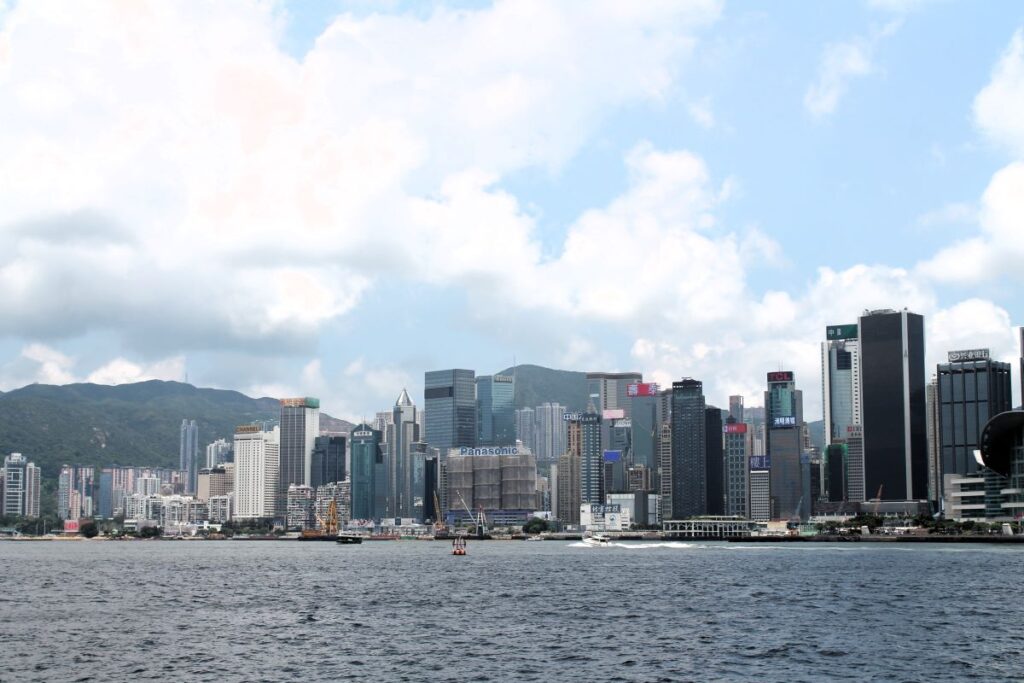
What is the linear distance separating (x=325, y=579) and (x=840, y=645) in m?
68.0

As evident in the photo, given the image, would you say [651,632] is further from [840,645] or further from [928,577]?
[928,577]

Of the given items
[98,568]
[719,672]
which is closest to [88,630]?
[719,672]

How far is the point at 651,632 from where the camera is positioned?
67500 mm

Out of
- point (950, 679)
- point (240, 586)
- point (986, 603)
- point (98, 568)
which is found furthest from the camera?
point (98, 568)

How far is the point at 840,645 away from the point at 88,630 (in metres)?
39.3

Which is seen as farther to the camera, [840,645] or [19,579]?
[19,579]

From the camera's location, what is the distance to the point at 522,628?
6944 centimetres

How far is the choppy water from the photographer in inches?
2128

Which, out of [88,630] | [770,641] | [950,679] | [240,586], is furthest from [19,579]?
[950,679]

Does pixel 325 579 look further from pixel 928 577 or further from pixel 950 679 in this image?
pixel 950 679

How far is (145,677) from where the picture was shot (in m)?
52.0

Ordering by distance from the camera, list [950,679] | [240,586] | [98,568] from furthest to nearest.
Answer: [98,568] < [240,586] < [950,679]

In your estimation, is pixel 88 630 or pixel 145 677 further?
pixel 88 630

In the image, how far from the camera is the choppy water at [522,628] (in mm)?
54062
